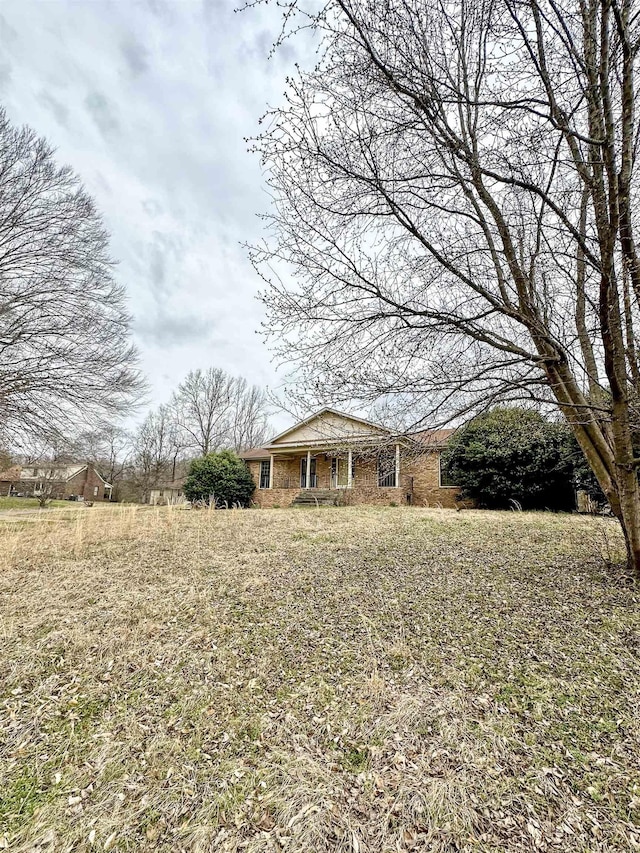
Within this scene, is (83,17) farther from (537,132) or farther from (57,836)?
(57,836)

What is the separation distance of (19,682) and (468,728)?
9.27ft

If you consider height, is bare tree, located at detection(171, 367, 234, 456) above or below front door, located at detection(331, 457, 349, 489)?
above

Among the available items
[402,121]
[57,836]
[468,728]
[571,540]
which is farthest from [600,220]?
[57,836]

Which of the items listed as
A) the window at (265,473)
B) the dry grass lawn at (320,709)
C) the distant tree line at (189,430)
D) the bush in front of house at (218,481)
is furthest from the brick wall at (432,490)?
the distant tree line at (189,430)

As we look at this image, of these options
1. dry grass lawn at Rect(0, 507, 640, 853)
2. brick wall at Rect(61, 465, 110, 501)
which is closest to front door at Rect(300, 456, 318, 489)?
dry grass lawn at Rect(0, 507, 640, 853)

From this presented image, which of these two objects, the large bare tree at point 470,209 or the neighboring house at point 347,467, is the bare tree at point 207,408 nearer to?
the neighboring house at point 347,467

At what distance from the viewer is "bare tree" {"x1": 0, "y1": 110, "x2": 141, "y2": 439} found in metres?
9.00

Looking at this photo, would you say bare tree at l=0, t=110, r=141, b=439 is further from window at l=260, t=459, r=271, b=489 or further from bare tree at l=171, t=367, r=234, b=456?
bare tree at l=171, t=367, r=234, b=456

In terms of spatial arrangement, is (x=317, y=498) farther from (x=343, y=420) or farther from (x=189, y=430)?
(x=189, y=430)

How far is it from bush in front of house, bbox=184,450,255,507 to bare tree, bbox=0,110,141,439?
7292 millimetres

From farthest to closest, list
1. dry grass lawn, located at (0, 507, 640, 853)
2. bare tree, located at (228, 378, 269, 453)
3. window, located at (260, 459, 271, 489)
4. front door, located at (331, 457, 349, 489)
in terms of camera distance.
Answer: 1. bare tree, located at (228, 378, 269, 453)
2. window, located at (260, 459, 271, 489)
3. front door, located at (331, 457, 349, 489)
4. dry grass lawn, located at (0, 507, 640, 853)

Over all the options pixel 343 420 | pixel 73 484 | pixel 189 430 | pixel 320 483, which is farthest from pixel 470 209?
pixel 73 484

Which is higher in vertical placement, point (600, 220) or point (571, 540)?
point (600, 220)

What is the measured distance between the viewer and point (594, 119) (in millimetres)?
3117
